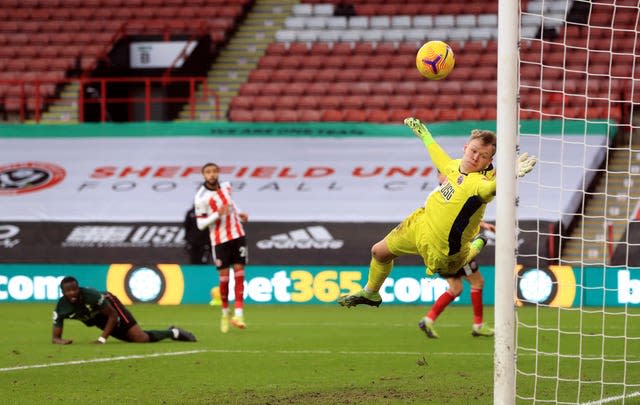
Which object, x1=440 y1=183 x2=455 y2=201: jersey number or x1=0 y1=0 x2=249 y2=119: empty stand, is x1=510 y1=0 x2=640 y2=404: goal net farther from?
x1=0 y1=0 x2=249 y2=119: empty stand

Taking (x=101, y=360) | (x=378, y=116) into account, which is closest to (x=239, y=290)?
(x=101, y=360)

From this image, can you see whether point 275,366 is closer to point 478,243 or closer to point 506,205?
point 478,243

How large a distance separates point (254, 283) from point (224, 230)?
4794 mm

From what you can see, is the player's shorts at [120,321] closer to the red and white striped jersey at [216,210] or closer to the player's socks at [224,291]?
the player's socks at [224,291]

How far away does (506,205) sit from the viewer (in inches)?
251

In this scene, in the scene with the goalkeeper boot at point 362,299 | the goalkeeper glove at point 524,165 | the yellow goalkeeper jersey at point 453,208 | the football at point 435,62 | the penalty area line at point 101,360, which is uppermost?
the football at point 435,62

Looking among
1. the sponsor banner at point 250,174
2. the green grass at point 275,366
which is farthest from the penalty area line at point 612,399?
the sponsor banner at point 250,174

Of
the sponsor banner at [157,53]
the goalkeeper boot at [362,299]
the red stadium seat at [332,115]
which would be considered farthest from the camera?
the sponsor banner at [157,53]

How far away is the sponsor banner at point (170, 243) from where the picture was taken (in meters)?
19.2

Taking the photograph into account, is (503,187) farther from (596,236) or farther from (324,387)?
(596,236)

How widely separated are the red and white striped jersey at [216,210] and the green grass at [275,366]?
1.18 m

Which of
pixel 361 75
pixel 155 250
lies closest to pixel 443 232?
pixel 155 250

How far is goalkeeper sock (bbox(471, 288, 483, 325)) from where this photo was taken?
12.6 metres

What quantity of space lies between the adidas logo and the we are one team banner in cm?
137
